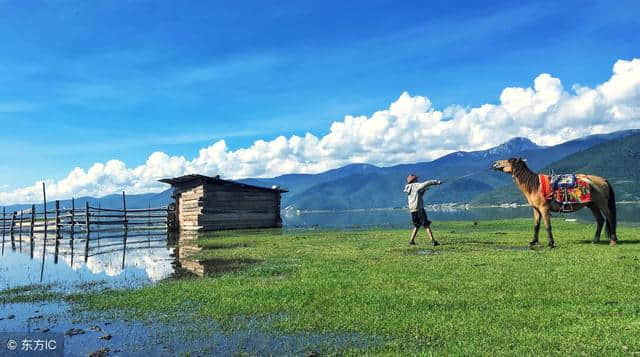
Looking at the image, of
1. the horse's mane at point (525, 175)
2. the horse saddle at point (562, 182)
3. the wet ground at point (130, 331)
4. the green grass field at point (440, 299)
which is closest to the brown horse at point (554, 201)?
the horse's mane at point (525, 175)

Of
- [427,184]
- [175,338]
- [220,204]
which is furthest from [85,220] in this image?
[175,338]

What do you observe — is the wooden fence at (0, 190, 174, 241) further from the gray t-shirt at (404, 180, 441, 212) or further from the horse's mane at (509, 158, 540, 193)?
the horse's mane at (509, 158, 540, 193)

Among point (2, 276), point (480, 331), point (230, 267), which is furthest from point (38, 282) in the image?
point (480, 331)

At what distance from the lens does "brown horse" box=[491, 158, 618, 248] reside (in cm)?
1789

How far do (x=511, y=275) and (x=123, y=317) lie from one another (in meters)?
9.06

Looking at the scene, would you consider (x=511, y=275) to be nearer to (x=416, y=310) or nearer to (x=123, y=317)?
(x=416, y=310)

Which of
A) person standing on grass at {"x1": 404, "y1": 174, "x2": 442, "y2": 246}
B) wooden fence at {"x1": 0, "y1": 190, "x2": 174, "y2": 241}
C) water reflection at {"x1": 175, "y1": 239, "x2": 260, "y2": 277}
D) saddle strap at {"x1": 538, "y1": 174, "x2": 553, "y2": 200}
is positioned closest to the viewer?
water reflection at {"x1": 175, "y1": 239, "x2": 260, "y2": 277}

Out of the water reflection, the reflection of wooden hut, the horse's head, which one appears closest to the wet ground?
the water reflection

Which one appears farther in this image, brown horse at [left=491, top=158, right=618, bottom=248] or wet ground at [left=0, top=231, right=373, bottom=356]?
brown horse at [left=491, top=158, right=618, bottom=248]

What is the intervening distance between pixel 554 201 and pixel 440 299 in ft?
37.6

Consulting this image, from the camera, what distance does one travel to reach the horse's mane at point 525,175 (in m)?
18.6

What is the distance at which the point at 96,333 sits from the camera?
7922 millimetres
